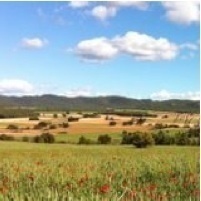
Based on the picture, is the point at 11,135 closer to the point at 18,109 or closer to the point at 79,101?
the point at 79,101

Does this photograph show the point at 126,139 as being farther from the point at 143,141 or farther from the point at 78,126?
the point at 78,126

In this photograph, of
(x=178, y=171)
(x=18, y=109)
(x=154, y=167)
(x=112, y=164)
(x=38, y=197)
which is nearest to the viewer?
(x=38, y=197)

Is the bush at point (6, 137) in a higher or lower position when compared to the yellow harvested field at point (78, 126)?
lower

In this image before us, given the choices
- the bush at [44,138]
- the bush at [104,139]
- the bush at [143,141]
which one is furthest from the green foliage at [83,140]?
the bush at [143,141]

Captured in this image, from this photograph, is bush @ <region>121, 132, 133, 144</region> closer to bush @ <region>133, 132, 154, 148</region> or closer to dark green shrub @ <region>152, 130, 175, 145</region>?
bush @ <region>133, 132, 154, 148</region>

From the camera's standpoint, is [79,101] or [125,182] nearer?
[125,182]

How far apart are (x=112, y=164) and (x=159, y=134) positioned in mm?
38277

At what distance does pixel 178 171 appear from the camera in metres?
13.2

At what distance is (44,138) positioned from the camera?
175 feet

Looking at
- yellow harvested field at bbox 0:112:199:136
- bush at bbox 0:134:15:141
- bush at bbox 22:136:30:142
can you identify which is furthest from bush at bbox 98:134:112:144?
bush at bbox 0:134:15:141

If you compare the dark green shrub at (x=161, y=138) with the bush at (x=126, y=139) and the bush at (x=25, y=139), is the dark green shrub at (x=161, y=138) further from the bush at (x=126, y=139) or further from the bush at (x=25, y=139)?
the bush at (x=25, y=139)

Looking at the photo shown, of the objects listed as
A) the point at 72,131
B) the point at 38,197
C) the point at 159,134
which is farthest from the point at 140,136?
the point at 38,197

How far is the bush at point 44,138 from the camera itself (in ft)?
175

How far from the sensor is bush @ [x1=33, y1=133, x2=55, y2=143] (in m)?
53.4
